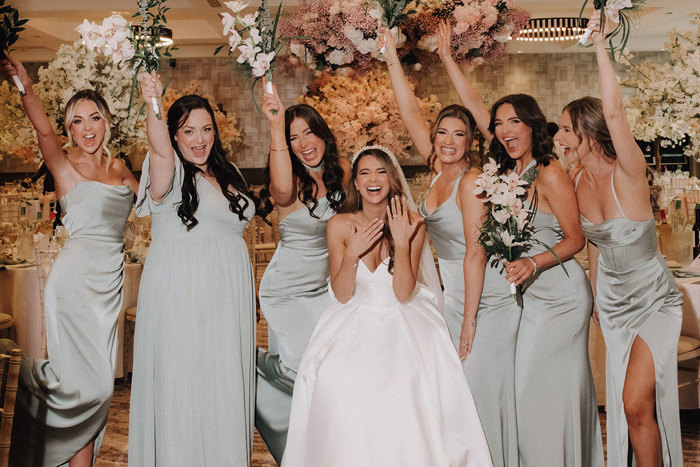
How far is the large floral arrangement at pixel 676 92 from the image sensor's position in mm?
4445

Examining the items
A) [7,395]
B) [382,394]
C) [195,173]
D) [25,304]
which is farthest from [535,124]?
[25,304]

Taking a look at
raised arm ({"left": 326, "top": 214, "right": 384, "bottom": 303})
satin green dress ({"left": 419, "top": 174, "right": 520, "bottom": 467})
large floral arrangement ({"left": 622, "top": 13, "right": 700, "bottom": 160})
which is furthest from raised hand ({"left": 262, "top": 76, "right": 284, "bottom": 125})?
large floral arrangement ({"left": 622, "top": 13, "right": 700, "bottom": 160})

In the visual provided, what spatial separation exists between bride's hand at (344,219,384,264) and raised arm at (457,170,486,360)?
16.8 inches

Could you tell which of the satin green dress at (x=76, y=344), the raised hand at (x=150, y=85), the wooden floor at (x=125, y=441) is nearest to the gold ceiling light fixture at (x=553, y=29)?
the wooden floor at (x=125, y=441)

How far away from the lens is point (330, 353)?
9.96 feet

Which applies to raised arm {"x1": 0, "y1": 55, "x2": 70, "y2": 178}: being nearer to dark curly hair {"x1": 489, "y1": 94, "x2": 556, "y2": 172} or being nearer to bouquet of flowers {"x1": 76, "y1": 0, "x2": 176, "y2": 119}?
bouquet of flowers {"x1": 76, "y1": 0, "x2": 176, "y2": 119}

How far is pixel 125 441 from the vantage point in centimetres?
458

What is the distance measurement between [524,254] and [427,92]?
1199 cm

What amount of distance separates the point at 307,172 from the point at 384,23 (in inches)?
34.3

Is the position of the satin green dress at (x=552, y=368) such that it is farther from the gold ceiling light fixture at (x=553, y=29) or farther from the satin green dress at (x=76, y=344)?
the gold ceiling light fixture at (x=553, y=29)

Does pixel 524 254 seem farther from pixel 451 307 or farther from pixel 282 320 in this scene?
pixel 282 320

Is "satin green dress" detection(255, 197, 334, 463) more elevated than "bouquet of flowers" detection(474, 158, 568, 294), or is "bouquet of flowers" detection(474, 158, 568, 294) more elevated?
"bouquet of flowers" detection(474, 158, 568, 294)

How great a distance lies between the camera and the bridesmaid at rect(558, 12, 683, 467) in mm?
3109

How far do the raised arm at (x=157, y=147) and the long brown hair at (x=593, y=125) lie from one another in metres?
1.93
